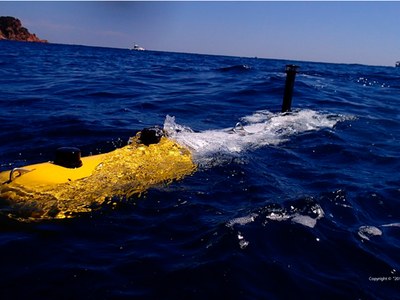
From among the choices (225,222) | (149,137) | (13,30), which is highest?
(13,30)

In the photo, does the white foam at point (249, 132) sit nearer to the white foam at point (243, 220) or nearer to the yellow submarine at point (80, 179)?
the yellow submarine at point (80, 179)

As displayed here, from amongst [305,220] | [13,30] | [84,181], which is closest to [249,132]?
[305,220]

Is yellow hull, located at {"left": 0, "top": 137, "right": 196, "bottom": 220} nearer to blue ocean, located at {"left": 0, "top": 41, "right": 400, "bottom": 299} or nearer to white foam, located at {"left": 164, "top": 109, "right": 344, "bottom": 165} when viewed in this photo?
blue ocean, located at {"left": 0, "top": 41, "right": 400, "bottom": 299}

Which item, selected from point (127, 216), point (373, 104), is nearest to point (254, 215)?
point (127, 216)

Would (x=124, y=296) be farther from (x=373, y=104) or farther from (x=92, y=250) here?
(x=373, y=104)

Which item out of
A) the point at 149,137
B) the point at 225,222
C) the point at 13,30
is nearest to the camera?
the point at 225,222

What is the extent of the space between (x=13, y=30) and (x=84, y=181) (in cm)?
14174

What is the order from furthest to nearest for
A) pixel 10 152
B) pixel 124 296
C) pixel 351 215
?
1. pixel 10 152
2. pixel 351 215
3. pixel 124 296

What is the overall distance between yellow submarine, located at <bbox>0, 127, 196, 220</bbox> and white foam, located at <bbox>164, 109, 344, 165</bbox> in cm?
142

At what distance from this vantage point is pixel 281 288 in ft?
12.4

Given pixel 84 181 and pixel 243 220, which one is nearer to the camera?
pixel 243 220

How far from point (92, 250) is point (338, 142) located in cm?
746

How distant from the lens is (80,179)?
5.23m

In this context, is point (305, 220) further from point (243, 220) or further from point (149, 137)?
point (149, 137)
